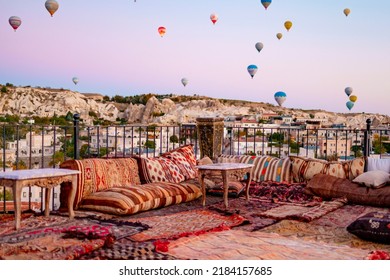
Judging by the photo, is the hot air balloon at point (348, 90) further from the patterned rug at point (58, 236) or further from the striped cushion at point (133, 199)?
the patterned rug at point (58, 236)

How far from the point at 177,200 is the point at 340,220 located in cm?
166

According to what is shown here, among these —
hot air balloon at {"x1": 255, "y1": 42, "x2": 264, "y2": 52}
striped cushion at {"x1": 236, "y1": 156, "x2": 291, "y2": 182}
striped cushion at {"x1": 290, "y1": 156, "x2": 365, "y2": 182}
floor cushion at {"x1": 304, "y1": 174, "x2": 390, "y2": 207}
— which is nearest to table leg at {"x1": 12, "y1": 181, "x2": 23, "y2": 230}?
floor cushion at {"x1": 304, "y1": 174, "x2": 390, "y2": 207}

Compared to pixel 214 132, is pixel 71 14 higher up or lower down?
higher up

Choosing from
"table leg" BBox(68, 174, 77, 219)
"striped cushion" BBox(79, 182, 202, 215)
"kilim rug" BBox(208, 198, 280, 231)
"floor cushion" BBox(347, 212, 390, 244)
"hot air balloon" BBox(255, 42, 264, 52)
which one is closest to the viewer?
"floor cushion" BBox(347, 212, 390, 244)

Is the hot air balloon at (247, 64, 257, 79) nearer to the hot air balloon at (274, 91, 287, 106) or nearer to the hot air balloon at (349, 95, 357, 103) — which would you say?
the hot air balloon at (274, 91, 287, 106)

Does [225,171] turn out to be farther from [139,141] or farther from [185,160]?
[139,141]

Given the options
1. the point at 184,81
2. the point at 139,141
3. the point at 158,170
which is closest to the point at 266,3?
the point at 184,81

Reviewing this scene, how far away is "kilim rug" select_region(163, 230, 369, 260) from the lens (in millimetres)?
2965

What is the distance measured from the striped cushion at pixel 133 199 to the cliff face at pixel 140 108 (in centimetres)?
4336

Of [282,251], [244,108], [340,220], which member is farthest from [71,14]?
[244,108]

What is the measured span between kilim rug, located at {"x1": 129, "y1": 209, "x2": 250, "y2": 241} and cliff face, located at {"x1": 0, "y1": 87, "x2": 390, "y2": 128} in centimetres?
4398

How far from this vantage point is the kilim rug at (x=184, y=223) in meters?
3.59
